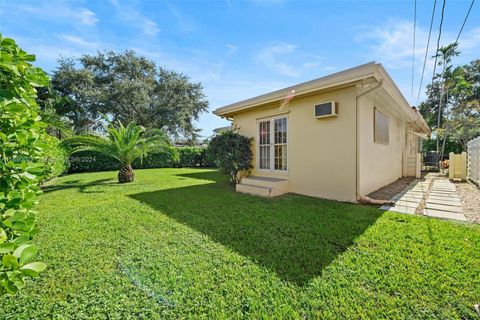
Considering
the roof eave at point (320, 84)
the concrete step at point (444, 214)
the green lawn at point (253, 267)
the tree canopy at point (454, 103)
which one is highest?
the tree canopy at point (454, 103)

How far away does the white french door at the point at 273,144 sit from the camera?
786cm

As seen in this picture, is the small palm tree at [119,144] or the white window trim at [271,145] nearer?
the white window trim at [271,145]

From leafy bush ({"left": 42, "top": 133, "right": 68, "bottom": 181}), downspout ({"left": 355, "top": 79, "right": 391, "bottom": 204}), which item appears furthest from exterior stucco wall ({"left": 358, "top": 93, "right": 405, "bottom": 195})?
leafy bush ({"left": 42, "top": 133, "right": 68, "bottom": 181})

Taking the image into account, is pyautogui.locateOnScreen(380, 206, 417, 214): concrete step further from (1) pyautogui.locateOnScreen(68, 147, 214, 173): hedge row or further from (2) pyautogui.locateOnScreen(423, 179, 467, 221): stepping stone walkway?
(1) pyautogui.locateOnScreen(68, 147, 214, 173): hedge row

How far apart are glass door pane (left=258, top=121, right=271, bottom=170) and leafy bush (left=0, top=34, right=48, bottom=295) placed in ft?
23.9

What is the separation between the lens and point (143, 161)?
57.2 feet

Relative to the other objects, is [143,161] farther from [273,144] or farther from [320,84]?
[320,84]

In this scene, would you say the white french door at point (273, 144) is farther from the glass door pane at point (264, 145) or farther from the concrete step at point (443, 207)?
the concrete step at point (443, 207)

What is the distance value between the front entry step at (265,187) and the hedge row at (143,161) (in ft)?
13.9

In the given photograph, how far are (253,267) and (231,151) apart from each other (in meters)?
5.89

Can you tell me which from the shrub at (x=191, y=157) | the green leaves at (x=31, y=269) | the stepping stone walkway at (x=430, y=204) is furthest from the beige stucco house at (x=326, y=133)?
the shrub at (x=191, y=157)

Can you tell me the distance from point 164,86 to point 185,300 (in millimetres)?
27481

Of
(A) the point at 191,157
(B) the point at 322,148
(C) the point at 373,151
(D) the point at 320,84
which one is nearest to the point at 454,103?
(C) the point at 373,151

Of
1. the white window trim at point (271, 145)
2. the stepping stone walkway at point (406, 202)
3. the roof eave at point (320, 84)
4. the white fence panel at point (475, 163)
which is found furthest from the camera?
the white fence panel at point (475, 163)
